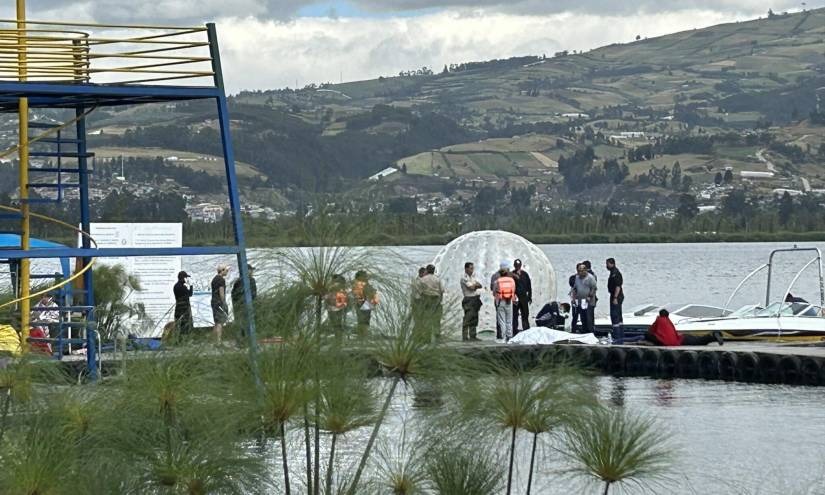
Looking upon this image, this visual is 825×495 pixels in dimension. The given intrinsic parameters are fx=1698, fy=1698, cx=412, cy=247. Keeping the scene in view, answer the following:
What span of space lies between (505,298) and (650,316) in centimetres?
657

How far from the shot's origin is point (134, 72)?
19219 mm

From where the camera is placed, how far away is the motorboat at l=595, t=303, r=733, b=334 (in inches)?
1405

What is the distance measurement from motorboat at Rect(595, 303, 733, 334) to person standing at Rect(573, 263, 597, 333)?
1.80 meters

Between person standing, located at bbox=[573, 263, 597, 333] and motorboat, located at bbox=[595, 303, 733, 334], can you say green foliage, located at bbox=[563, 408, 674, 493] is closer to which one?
person standing, located at bbox=[573, 263, 597, 333]

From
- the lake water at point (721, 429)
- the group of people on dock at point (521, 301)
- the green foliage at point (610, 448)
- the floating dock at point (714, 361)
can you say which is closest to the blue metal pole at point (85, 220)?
the group of people on dock at point (521, 301)

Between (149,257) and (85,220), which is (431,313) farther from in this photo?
(149,257)

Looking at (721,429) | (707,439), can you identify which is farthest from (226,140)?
(721,429)

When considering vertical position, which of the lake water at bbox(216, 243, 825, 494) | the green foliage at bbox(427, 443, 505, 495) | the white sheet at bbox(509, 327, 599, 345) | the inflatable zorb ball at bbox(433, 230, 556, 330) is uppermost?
the inflatable zorb ball at bbox(433, 230, 556, 330)

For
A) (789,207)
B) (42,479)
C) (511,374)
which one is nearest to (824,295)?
(511,374)

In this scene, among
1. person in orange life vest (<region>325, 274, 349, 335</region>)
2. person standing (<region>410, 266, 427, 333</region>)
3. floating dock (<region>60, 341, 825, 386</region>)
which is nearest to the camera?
person standing (<region>410, 266, 427, 333</region>)

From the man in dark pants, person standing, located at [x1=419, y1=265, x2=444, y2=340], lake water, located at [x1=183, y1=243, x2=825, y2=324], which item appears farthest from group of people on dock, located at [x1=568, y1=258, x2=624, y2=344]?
person standing, located at [x1=419, y1=265, x2=444, y2=340]

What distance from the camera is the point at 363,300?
443 inches

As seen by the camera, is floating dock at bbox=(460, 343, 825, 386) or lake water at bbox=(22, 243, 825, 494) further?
floating dock at bbox=(460, 343, 825, 386)

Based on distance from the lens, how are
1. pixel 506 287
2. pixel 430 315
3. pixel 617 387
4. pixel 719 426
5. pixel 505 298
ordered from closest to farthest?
pixel 430 315
pixel 719 426
pixel 617 387
pixel 506 287
pixel 505 298
